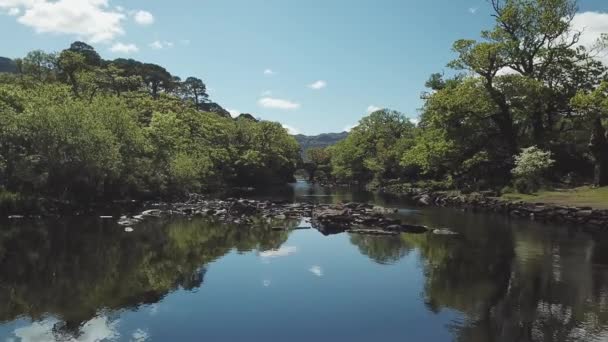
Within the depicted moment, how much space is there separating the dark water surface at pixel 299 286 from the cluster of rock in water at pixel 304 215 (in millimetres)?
3069

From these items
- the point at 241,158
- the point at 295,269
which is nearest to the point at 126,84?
the point at 241,158

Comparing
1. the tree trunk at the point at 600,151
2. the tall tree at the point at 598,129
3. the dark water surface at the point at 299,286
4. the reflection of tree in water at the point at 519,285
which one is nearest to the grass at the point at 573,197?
the tree trunk at the point at 600,151

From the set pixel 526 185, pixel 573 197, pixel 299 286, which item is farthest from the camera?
pixel 526 185

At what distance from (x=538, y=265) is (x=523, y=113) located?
137ft

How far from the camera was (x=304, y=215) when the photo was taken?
48.0 meters

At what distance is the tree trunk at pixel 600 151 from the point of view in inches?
1976

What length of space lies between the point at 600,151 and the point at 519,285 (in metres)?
37.7

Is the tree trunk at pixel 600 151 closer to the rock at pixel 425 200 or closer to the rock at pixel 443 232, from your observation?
the rock at pixel 425 200

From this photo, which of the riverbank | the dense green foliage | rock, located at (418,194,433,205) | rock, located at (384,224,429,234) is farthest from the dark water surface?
rock, located at (418,194,433,205)

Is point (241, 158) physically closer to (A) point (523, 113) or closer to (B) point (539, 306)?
(A) point (523, 113)

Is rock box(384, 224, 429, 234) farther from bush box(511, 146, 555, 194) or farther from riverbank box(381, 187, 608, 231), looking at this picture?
bush box(511, 146, 555, 194)

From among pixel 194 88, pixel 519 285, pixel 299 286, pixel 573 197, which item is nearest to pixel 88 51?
pixel 194 88

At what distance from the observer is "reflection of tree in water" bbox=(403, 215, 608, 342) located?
1545 centimetres

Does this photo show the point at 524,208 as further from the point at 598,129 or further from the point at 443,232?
the point at 443,232
